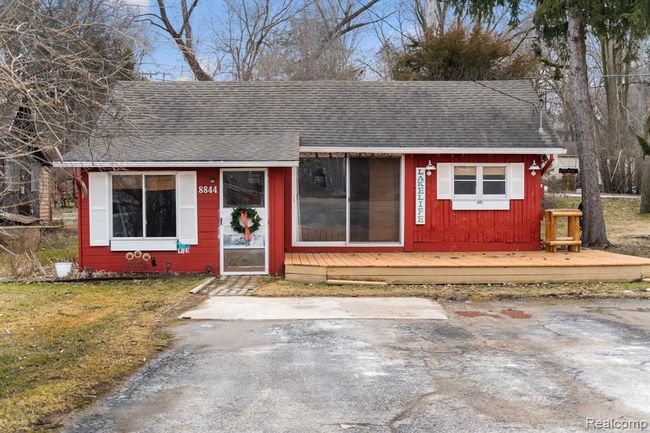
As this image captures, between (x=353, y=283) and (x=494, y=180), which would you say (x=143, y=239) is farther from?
(x=494, y=180)

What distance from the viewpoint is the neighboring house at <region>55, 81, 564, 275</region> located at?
12094 millimetres

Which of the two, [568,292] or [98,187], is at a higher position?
[98,187]

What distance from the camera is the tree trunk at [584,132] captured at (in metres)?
14.8

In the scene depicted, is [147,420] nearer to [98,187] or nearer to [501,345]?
[501,345]

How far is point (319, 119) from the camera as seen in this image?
1427 centimetres

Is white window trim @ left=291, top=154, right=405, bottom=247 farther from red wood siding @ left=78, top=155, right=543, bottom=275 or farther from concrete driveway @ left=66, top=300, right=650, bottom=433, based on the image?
concrete driveway @ left=66, top=300, right=650, bottom=433

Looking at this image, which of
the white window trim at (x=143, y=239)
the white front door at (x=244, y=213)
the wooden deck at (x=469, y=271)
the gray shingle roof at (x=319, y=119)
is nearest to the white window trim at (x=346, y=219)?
the gray shingle roof at (x=319, y=119)

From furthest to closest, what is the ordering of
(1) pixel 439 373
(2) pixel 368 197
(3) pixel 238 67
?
1. (3) pixel 238 67
2. (2) pixel 368 197
3. (1) pixel 439 373

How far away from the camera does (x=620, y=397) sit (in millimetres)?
5047

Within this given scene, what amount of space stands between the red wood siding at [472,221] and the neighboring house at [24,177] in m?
7.26

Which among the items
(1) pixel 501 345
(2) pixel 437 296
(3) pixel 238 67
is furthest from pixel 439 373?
(3) pixel 238 67

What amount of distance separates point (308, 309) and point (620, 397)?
475 cm

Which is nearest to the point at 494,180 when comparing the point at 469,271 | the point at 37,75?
the point at 469,271

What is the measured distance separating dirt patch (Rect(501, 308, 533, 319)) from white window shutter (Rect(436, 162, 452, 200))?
450 cm
